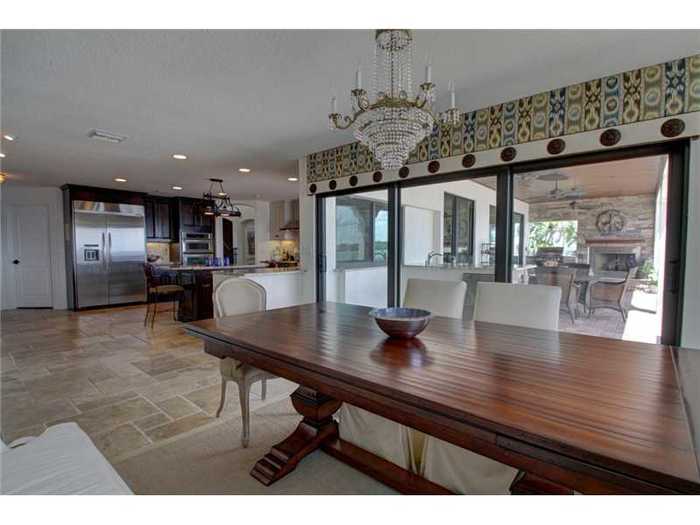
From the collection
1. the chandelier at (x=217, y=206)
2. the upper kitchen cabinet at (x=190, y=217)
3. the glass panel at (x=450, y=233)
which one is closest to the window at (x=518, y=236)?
the glass panel at (x=450, y=233)

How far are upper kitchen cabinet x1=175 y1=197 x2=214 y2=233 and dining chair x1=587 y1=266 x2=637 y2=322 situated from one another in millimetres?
7520

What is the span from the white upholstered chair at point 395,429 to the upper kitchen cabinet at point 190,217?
22.8 feet

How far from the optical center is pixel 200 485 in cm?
174

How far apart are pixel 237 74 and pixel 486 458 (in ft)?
8.77

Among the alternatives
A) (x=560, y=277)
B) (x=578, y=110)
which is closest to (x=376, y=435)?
(x=560, y=277)

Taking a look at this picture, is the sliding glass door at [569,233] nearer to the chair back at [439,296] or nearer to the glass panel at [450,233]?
the glass panel at [450,233]

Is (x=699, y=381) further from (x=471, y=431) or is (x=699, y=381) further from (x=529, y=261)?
(x=529, y=261)

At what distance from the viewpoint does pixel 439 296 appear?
2.46 metres

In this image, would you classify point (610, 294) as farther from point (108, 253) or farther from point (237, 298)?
point (108, 253)

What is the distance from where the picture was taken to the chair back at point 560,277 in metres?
2.95

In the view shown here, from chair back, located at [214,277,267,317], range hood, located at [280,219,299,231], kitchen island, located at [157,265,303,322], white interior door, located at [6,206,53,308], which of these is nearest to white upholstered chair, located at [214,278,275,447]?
chair back, located at [214,277,267,317]

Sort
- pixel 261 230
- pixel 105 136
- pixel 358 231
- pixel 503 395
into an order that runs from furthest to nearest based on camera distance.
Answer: pixel 261 230, pixel 358 231, pixel 105 136, pixel 503 395
